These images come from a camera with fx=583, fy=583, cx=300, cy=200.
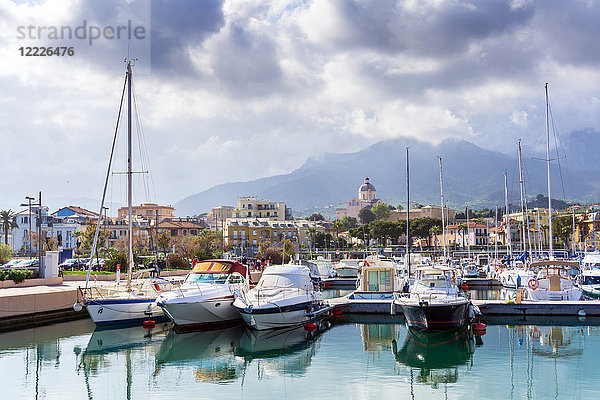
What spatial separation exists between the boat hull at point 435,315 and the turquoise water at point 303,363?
70cm

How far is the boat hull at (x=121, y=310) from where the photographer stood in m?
31.5

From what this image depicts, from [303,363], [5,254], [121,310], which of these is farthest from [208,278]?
[5,254]

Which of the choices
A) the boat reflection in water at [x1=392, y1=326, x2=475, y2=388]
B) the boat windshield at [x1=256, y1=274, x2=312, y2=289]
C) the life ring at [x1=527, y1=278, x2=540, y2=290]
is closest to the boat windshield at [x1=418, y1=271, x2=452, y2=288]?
the boat reflection in water at [x1=392, y1=326, x2=475, y2=388]

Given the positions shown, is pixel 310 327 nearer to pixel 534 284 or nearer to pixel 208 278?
pixel 208 278

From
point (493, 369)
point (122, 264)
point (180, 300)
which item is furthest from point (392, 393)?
point (122, 264)

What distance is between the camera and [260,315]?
30.1 m

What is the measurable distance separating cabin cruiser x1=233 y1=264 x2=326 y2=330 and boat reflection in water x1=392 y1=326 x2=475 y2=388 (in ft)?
17.8

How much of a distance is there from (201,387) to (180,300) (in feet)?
30.9

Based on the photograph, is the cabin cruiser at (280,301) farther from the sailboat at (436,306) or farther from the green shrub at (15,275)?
the green shrub at (15,275)

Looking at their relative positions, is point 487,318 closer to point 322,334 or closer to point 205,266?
point 322,334

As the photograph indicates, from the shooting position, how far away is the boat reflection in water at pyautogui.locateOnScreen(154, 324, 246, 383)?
24.1 m

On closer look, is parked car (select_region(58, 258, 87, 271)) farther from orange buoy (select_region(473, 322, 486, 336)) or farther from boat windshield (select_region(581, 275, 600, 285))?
boat windshield (select_region(581, 275, 600, 285))

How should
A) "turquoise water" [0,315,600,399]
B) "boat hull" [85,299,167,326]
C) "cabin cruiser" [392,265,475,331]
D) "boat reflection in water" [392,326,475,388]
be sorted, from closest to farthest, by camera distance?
"turquoise water" [0,315,600,399] < "boat reflection in water" [392,326,475,388] < "cabin cruiser" [392,265,475,331] < "boat hull" [85,299,167,326]

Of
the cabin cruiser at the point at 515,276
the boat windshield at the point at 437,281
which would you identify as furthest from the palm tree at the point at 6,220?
the boat windshield at the point at 437,281
